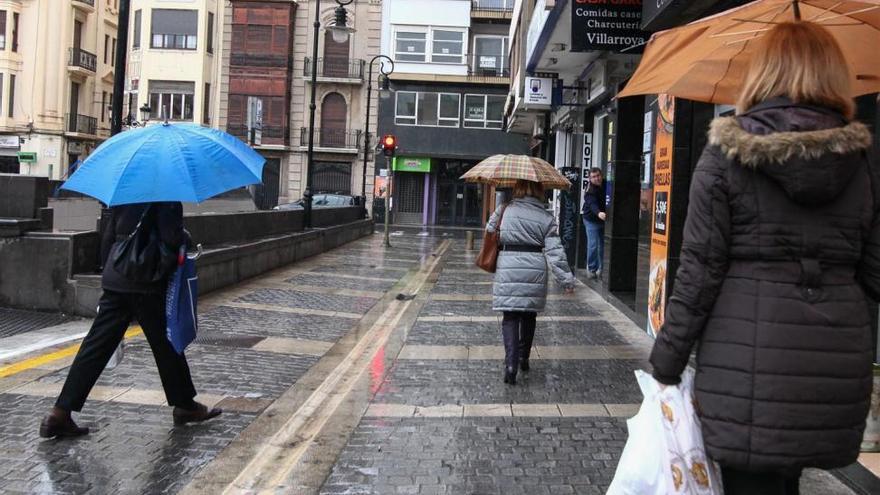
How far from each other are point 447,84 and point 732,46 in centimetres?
3687

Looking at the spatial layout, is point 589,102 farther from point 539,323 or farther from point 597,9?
point 539,323

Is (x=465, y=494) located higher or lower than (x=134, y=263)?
lower

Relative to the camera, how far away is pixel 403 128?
130 ft

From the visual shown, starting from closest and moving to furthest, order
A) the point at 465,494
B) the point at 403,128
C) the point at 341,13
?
the point at 465,494
the point at 341,13
the point at 403,128

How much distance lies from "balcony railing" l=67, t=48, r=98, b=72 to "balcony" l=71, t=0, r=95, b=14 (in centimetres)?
245

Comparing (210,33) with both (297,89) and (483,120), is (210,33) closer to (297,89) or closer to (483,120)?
(297,89)

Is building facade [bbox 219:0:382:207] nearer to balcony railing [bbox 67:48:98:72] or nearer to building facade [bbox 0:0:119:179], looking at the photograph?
balcony railing [bbox 67:48:98:72]

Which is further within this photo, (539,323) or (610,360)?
(539,323)

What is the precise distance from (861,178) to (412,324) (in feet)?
23.5

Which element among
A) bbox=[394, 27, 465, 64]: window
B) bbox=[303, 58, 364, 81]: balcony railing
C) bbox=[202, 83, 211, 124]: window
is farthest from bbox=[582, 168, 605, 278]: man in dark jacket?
bbox=[202, 83, 211, 124]: window

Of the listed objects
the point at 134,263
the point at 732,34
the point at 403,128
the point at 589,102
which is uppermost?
the point at 403,128

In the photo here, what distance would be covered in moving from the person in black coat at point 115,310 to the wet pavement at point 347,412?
221 millimetres

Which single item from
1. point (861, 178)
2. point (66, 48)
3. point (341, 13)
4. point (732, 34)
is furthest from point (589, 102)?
point (66, 48)

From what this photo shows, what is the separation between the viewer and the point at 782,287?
229cm
